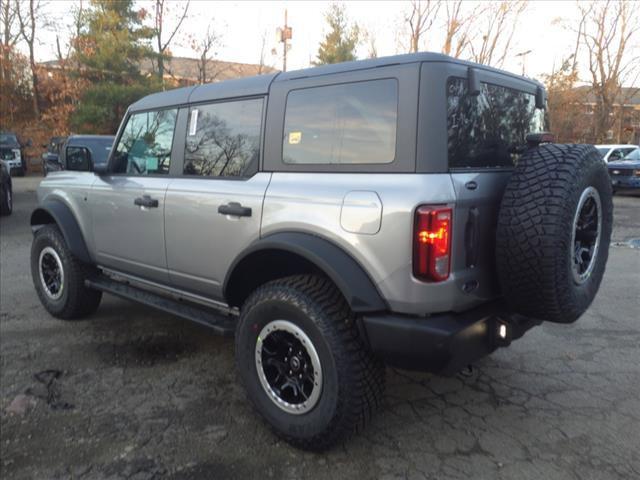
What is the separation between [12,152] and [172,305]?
2103 cm

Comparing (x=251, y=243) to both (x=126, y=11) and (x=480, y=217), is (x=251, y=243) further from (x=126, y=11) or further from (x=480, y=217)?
(x=126, y=11)

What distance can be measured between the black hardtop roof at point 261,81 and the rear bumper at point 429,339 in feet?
Result: 4.05

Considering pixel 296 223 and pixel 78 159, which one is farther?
pixel 78 159

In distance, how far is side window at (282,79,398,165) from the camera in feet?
8.11

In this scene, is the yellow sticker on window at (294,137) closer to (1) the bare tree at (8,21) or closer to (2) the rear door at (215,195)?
(2) the rear door at (215,195)

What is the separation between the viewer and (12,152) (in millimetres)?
20719

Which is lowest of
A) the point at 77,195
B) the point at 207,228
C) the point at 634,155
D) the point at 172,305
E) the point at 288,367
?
the point at 288,367

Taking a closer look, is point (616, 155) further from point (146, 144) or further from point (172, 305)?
point (172, 305)

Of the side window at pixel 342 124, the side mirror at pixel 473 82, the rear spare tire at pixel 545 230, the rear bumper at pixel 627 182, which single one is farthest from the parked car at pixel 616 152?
the side window at pixel 342 124

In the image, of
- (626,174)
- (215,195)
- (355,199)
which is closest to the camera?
(355,199)

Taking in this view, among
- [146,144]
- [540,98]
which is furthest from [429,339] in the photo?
[146,144]

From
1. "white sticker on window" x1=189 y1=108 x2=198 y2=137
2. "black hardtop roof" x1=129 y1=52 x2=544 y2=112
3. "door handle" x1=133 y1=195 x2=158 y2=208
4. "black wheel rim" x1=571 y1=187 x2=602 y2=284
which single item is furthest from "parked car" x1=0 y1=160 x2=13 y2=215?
"black wheel rim" x1=571 y1=187 x2=602 y2=284

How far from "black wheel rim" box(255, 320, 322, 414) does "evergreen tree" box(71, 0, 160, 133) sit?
2149 centimetres

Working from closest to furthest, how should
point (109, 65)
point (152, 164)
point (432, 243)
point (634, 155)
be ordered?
Result: point (432, 243)
point (152, 164)
point (634, 155)
point (109, 65)
